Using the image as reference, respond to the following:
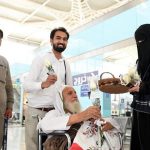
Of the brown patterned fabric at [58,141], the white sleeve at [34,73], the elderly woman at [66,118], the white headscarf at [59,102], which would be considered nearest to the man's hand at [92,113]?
the elderly woman at [66,118]

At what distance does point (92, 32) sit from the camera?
296 inches

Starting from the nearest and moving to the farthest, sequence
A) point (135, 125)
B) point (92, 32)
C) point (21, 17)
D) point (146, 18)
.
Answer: point (135, 125), point (146, 18), point (92, 32), point (21, 17)

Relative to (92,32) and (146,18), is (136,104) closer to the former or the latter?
(146,18)

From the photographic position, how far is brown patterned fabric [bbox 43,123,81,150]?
2205 millimetres

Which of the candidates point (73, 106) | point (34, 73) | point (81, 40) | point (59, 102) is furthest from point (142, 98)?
point (81, 40)

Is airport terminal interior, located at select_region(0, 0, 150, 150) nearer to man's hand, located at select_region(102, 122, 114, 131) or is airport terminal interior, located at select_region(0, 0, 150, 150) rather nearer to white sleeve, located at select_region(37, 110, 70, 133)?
man's hand, located at select_region(102, 122, 114, 131)

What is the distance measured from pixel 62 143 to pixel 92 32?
18.3 ft

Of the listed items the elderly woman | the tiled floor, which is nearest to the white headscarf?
the elderly woman

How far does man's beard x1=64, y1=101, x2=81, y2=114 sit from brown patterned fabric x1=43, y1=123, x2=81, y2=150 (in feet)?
0.52

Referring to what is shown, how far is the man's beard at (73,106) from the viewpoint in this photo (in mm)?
2433

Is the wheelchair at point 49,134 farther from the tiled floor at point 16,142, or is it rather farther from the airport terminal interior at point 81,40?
the tiled floor at point 16,142

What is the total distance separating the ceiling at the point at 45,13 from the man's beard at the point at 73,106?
9069 mm

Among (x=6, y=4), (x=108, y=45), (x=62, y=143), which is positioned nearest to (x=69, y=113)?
(x=62, y=143)

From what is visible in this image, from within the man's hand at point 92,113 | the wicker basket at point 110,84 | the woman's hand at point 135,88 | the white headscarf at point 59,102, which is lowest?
the man's hand at point 92,113
